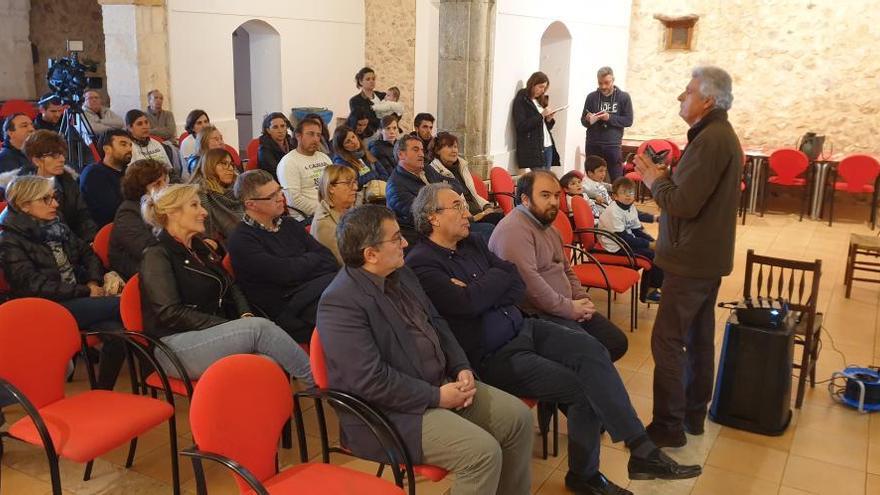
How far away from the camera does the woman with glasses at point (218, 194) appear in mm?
4410

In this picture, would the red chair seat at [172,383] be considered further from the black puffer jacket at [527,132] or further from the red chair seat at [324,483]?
the black puffer jacket at [527,132]

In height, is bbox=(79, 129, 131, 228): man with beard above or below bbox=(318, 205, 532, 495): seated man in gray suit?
above

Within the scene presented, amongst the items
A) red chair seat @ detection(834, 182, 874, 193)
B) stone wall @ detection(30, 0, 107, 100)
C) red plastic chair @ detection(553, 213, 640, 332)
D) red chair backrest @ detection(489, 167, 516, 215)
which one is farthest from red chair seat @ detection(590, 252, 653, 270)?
stone wall @ detection(30, 0, 107, 100)

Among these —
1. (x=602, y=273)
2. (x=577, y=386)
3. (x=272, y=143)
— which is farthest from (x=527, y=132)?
(x=577, y=386)

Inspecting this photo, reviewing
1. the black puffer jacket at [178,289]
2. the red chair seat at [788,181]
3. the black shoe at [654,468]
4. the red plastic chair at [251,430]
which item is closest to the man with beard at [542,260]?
the black shoe at [654,468]

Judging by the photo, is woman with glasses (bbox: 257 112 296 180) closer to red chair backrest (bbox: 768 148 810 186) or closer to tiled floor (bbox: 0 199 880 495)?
tiled floor (bbox: 0 199 880 495)

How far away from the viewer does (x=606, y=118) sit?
8.87 meters

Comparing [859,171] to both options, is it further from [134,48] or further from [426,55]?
[134,48]

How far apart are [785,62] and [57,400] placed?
935cm

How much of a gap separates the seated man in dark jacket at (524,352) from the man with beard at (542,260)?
0.24 metres

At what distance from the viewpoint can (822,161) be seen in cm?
898

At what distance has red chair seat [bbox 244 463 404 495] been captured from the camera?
2301 millimetres

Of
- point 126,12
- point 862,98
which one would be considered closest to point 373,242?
point 126,12

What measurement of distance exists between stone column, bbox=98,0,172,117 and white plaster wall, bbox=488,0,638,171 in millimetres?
3368
